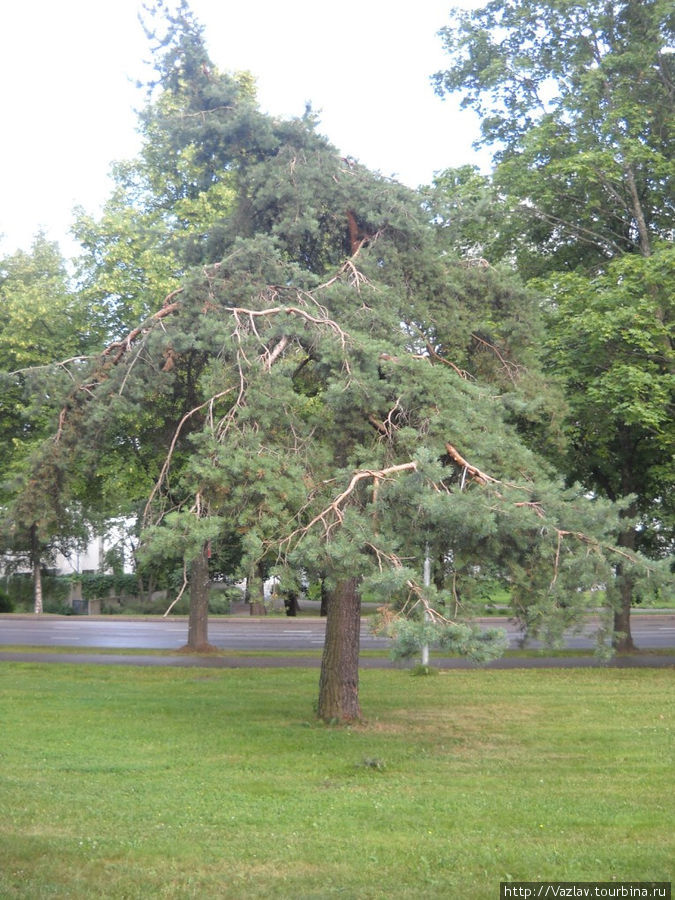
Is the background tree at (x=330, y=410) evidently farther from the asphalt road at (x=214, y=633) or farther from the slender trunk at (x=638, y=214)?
the asphalt road at (x=214, y=633)

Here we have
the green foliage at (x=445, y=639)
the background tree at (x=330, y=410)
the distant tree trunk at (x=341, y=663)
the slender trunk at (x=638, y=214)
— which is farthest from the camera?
the slender trunk at (x=638, y=214)

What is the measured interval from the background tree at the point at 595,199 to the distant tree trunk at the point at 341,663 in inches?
302

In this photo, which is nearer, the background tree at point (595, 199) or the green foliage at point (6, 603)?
the background tree at point (595, 199)

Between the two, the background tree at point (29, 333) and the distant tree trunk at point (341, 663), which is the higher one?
the background tree at point (29, 333)

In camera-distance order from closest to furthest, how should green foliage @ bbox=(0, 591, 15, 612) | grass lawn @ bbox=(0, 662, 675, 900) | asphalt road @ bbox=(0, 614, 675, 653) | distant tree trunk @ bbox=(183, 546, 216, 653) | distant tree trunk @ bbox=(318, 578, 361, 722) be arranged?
grass lawn @ bbox=(0, 662, 675, 900)
distant tree trunk @ bbox=(318, 578, 361, 722)
distant tree trunk @ bbox=(183, 546, 216, 653)
asphalt road @ bbox=(0, 614, 675, 653)
green foliage @ bbox=(0, 591, 15, 612)

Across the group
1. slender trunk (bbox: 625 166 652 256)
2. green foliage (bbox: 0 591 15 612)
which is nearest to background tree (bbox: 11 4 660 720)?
slender trunk (bbox: 625 166 652 256)

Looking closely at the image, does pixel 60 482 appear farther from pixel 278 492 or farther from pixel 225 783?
pixel 225 783

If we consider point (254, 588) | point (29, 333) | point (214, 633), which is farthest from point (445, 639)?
point (214, 633)

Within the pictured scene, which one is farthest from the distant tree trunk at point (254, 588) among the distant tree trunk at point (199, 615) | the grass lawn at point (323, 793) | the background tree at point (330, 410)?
the distant tree trunk at point (199, 615)

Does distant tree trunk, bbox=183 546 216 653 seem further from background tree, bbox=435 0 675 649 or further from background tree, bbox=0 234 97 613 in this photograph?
background tree, bbox=435 0 675 649

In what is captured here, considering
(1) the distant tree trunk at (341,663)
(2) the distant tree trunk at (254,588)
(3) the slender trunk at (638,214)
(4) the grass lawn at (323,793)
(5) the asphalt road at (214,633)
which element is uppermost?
(3) the slender trunk at (638,214)

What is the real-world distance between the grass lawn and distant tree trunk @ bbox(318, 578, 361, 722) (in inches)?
12.8

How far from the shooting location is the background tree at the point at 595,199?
18844 millimetres

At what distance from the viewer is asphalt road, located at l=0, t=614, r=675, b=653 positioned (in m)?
25.8
